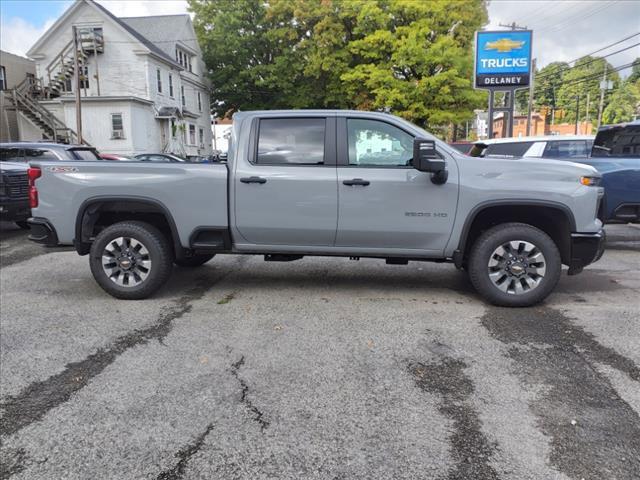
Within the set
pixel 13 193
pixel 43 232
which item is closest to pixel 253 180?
pixel 43 232

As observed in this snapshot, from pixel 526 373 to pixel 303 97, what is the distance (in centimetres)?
3539

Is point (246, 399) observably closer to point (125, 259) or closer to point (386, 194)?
point (386, 194)

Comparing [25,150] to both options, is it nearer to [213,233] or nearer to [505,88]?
[213,233]

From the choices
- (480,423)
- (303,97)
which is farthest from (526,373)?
(303,97)

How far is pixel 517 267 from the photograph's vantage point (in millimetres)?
5031

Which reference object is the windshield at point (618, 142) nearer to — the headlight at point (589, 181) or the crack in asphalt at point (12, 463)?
the headlight at point (589, 181)

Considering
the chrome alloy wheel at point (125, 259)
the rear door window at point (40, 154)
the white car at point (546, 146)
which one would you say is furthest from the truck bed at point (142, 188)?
the white car at point (546, 146)

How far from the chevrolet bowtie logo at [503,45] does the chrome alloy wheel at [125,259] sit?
1438 cm

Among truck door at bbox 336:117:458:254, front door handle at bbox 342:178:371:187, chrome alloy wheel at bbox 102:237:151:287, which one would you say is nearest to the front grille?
chrome alloy wheel at bbox 102:237:151:287

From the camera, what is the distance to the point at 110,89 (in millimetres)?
30578

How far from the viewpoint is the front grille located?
9.04 metres

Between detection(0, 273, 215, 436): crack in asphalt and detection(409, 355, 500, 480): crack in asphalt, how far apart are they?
2278 mm

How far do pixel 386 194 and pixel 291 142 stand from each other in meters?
1.15

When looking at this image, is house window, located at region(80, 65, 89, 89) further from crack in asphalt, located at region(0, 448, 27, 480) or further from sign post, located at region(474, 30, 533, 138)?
crack in asphalt, located at region(0, 448, 27, 480)
